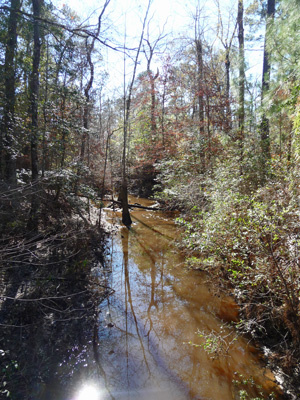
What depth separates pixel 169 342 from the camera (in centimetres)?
433

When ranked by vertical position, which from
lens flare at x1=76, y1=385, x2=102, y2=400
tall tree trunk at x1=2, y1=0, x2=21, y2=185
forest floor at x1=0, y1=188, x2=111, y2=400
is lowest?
lens flare at x1=76, y1=385, x2=102, y2=400

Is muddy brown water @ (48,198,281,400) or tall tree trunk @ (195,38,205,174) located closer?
muddy brown water @ (48,198,281,400)

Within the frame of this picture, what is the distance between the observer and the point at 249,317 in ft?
14.4

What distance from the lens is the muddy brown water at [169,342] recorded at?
3.40m

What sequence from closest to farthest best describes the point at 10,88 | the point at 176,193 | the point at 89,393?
1. the point at 89,393
2. the point at 10,88
3. the point at 176,193

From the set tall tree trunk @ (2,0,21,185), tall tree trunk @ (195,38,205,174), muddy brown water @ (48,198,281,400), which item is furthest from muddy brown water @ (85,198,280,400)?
tall tree trunk @ (195,38,205,174)

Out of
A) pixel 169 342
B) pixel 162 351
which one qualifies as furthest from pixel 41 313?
pixel 169 342

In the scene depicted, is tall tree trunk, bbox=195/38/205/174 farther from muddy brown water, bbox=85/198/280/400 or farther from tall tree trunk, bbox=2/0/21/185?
tall tree trunk, bbox=2/0/21/185

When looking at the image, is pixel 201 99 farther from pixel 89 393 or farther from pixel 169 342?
pixel 89 393

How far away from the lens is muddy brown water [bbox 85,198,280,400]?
11.2 feet

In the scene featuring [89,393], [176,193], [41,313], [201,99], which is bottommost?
[89,393]

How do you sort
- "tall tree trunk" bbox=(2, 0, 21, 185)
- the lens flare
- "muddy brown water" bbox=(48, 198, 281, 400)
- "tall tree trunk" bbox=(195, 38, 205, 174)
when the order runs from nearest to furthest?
the lens flare
"muddy brown water" bbox=(48, 198, 281, 400)
"tall tree trunk" bbox=(2, 0, 21, 185)
"tall tree trunk" bbox=(195, 38, 205, 174)

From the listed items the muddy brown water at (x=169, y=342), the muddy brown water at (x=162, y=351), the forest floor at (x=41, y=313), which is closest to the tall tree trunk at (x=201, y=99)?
the muddy brown water at (x=169, y=342)

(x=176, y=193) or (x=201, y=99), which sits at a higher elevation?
(x=201, y=99)
